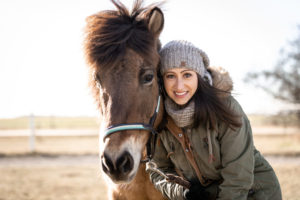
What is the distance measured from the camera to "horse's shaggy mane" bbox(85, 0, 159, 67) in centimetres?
202

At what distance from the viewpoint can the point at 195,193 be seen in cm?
225

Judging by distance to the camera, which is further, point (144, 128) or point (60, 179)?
point (60, 179)

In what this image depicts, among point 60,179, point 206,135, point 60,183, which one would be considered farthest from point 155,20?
point 60,179

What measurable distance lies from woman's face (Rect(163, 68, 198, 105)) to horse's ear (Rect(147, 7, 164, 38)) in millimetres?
375

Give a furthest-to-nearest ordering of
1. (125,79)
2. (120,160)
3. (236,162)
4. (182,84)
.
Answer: (182,84), (236,162), (125,79), (120,160)

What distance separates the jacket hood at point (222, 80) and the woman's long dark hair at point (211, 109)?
0.07m

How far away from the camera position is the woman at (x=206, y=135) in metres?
2.06

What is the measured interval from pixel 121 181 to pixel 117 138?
292 mm

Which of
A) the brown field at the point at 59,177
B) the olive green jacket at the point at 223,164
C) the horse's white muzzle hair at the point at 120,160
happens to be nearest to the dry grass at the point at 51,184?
the brown field at the point at 59,177

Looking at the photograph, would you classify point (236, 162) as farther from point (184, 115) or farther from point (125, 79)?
point (125, 79)

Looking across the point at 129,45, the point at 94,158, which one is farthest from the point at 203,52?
the point at 94,158

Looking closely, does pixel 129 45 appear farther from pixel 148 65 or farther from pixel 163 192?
pixel 163 192

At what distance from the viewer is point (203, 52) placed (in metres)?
2.33

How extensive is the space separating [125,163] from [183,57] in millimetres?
968
